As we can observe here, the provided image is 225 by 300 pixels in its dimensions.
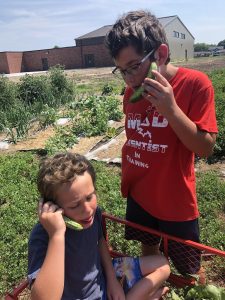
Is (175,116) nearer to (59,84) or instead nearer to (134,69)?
(134,69)

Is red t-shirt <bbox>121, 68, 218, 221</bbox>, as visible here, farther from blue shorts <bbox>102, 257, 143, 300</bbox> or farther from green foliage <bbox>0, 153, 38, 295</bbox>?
green foliage <bbox>0, 153, 38, 295</bbox>

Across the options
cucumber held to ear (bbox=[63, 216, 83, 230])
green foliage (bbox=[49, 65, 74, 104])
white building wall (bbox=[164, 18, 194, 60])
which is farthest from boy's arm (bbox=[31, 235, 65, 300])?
white building wall (bbox=[164, 18, 194, 60])

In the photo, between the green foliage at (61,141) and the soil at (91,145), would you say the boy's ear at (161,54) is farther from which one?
the green foliage at (61,141)

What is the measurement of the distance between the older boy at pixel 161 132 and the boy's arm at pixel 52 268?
0.62m

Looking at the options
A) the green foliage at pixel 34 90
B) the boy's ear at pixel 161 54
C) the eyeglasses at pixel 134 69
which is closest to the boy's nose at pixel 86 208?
the eyeglasses at pixel 134 69

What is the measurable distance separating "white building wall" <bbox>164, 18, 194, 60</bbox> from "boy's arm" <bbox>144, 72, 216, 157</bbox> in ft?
163

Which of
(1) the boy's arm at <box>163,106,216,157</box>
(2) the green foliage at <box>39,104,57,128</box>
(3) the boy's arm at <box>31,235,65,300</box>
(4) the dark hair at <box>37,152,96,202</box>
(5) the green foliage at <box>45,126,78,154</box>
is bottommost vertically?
(5) the green foliage at <box>45,126,78,154</box>

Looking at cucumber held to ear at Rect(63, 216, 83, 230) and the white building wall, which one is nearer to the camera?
cucumber held to ear at Rect(63, 216, 83, 230)

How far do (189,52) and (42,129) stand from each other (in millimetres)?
54487

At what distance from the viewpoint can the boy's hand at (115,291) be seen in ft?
6.47

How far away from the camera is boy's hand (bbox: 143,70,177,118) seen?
1.56m

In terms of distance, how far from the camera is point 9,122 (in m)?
8.58

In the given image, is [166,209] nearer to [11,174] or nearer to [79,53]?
[11,174]

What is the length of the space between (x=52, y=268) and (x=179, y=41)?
56.5m
